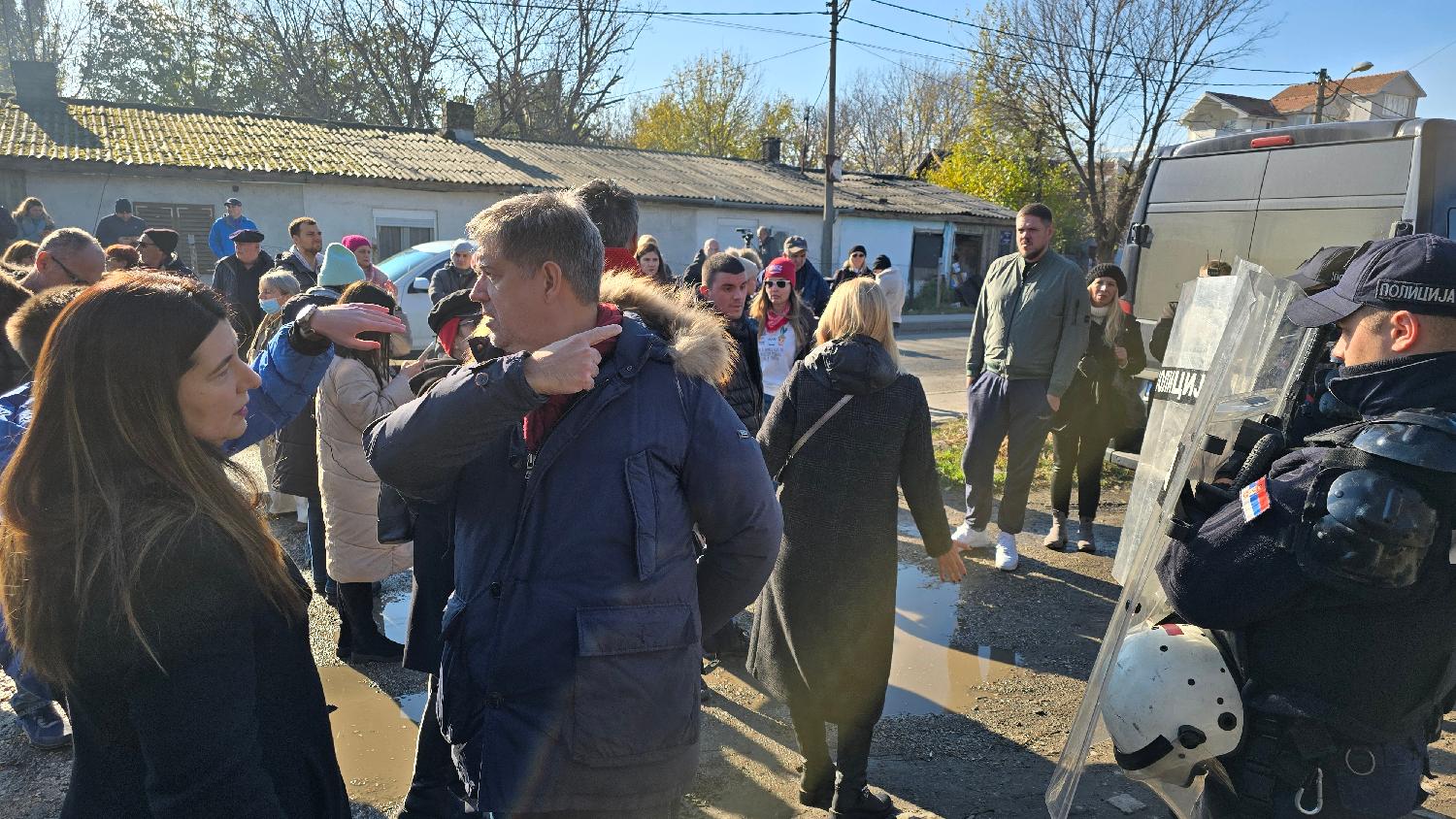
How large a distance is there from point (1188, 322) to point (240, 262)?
868cm

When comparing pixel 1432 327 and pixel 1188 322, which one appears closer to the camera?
pixel 1432 327

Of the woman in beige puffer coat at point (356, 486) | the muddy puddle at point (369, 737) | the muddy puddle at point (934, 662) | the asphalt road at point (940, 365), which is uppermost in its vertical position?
the woman in beige puffer coat at point (356, 486)

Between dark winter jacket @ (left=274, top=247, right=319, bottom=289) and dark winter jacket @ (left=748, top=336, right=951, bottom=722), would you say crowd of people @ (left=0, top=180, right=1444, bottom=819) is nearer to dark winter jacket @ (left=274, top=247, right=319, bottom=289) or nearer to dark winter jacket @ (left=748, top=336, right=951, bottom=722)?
dark winter jacket @ (left=748, top=336, right=951, bottom=722)

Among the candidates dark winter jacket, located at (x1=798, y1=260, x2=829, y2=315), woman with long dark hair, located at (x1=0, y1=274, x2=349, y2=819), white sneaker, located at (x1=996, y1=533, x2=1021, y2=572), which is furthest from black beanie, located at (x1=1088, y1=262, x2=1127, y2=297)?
woman with long dark hair, located at (x1=0, y1=274, x2=349, y2=819)

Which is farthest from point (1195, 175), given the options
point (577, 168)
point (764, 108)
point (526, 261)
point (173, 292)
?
point (764, 108)

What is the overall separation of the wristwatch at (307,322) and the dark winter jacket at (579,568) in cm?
74

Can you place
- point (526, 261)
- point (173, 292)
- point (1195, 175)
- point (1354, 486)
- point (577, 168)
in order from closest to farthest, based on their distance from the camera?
point (173, 292)
point (1354, 486)
point (526, 261)
point (1195, 175)
point (577, 168)

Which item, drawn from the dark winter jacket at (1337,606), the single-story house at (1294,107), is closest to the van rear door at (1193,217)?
the dark winter jacket at (1337,606)

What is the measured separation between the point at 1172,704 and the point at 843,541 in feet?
4.26

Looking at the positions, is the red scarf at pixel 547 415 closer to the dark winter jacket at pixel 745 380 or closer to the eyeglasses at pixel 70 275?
the dark winter jacket at pixel 745 380

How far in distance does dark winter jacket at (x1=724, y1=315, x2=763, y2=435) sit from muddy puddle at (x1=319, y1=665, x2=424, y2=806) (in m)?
1.90

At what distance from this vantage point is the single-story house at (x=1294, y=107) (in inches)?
1850

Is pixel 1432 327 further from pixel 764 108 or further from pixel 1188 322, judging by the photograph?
pixel 764 108

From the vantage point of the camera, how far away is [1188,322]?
109 inches
